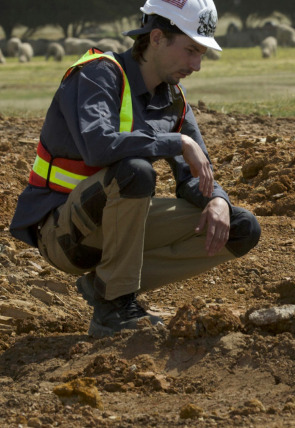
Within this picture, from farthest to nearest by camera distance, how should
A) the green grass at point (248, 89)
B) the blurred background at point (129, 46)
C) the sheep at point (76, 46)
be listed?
the sheep at point (76, 46) → the blurred background at point (129, 46) → the green grass at point (248, 89)

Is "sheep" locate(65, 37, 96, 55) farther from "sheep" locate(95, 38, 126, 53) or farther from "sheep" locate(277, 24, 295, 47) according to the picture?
"sheep" locate(277, 24, 295, 47)

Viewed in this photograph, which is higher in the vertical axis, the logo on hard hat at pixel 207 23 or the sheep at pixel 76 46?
the logo on hard hat at pixel 207 23

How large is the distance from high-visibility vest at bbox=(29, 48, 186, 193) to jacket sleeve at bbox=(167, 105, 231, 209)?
0.37 m

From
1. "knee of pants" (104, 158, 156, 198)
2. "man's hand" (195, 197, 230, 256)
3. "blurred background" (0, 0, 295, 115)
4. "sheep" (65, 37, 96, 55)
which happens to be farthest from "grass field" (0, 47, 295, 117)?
"sheep" (65, 37, 96, 55)

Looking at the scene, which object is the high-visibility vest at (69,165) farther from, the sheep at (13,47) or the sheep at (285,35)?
the sheep at (285,35)

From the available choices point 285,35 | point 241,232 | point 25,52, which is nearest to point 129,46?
point 25,52

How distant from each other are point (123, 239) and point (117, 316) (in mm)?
384

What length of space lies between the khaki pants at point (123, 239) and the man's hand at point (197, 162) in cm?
25

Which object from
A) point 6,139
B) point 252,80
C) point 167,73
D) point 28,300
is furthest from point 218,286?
point 252,80

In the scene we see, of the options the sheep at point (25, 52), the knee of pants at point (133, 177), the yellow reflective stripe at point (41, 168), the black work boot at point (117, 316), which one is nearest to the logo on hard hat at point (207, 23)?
the knee of pants at point (133, 177)

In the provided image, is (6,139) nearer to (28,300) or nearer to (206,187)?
(28,300)

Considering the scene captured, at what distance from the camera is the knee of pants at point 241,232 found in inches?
161

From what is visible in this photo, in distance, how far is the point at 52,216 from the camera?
4051 millimetres

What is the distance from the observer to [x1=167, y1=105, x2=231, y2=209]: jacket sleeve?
409 centimetres
